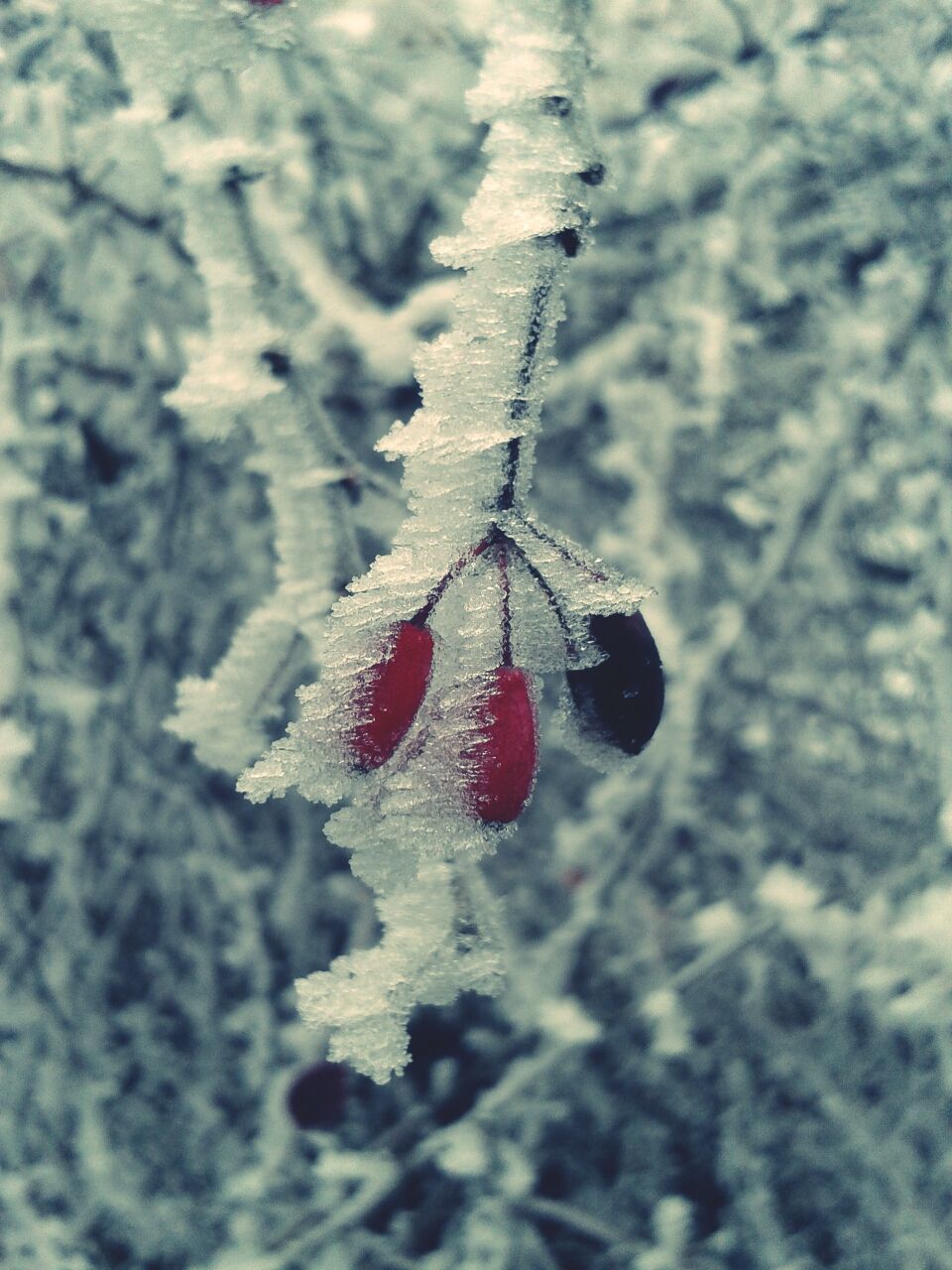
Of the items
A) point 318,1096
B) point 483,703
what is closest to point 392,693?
point 483,703

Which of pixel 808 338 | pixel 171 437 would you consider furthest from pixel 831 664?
pixel 171 437

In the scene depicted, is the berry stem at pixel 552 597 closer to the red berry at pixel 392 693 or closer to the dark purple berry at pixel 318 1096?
the red berry at pixel 392 693

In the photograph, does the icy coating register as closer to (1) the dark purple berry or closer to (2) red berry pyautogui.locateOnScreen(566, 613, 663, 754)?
(2) red berry pyautogui.locateOnScreen(566, 613, 663, 754)

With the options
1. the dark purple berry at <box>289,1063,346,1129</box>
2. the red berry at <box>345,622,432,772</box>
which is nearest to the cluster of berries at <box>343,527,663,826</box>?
the red berry at <box>345,622,432,772</box>

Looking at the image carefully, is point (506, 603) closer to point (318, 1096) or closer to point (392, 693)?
point (392, 693)

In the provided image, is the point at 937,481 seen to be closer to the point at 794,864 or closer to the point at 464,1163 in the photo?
the point at 794,864

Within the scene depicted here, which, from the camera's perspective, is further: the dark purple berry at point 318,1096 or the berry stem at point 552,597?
the dark purple berry at point 318,1096

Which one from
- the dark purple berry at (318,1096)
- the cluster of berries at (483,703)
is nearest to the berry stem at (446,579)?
the cluster of berries at (483,703)
